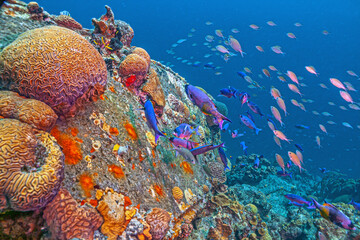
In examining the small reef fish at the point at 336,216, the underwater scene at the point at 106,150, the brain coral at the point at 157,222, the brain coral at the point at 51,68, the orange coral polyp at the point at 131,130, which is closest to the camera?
the underwater scene at the point at 106,150

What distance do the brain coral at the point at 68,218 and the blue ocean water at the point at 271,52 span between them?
30788 mm

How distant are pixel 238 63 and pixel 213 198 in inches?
2583

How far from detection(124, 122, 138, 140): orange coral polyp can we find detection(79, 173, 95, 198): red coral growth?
126 cm

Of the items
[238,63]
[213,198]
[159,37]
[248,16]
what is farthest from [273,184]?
[248,16]

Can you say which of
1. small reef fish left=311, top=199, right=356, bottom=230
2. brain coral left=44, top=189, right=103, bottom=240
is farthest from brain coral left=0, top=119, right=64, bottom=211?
small reef fish left=311, top=199, right=356, bottom=230

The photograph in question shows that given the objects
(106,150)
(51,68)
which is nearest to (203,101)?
(106,150)

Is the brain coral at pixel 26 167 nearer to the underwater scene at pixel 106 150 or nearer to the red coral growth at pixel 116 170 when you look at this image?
the underwater scene at pixel 106 150

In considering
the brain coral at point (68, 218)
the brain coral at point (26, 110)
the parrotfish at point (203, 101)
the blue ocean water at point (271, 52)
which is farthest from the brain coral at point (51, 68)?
the blue ocean water at point (271, 52)

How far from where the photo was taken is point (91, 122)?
3426 mm

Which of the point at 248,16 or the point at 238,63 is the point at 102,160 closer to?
the point at 238,63

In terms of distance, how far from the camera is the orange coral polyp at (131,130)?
399 cm

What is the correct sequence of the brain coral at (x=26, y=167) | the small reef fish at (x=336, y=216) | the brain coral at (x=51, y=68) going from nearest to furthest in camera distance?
1. the brain coral at (x=26, y=167)
2. the brain coral at (x=51, y=68)
3. the small reef fish at (x=336, y=216)

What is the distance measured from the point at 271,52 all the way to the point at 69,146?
7335 cm

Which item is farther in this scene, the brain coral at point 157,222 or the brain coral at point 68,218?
the brain coral at point 157,222
